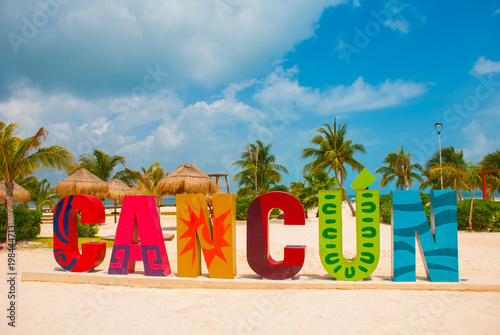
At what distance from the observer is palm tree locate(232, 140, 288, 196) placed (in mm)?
31312

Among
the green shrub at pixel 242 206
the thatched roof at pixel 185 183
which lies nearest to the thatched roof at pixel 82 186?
the thatched roof at pixel 185 183

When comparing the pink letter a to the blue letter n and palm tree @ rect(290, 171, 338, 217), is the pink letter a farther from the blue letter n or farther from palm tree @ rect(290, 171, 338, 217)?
palm tree @ rect(290, 171, 338, 217)

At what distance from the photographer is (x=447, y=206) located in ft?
22.2

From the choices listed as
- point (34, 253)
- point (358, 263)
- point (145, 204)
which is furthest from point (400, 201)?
point (34, 253)

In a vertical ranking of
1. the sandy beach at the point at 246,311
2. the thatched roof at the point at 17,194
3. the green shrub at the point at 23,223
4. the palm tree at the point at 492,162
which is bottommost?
the sandy beach at the point at 246,311

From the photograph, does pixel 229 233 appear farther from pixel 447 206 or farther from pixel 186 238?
pixel 447 206

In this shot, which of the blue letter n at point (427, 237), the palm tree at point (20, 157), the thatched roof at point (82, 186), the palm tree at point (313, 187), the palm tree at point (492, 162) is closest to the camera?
the blue letter n at point (427, 237)

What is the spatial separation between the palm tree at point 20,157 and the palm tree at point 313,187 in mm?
15763

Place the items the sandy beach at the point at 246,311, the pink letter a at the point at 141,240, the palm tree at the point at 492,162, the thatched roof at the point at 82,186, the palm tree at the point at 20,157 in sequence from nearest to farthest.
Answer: the sandy beach at the point at 246,311 → the pink letter a at the point at 141,240 → the palm tree at the point at 20,157 → the thatched roof at the point at 82,186 → the palm tree at the point at 492,162

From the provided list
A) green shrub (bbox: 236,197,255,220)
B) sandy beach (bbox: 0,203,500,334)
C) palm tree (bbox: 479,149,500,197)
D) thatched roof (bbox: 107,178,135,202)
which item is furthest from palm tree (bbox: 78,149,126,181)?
palm tree (bbox: 479,149,500,197)

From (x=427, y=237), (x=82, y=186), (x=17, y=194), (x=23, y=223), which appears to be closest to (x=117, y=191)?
(x=82, y=186)

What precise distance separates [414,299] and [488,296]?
4.73ft

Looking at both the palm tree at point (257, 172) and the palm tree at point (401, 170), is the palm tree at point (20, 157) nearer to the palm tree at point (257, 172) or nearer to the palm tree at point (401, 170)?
the palm tree at point (257, 172)

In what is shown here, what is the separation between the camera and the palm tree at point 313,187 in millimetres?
24484
